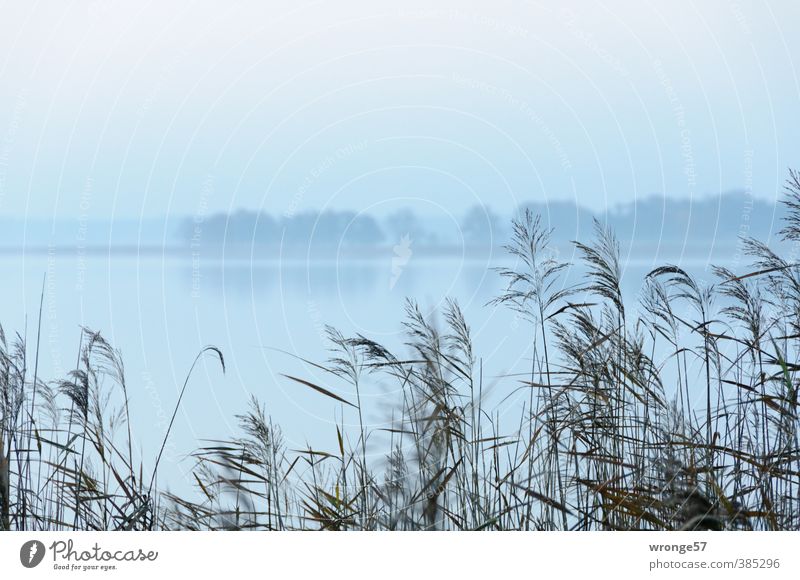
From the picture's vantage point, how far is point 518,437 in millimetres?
2902

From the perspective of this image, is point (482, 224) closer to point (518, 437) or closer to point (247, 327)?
point (518, 437)

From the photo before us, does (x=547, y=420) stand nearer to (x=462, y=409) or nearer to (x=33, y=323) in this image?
(x=462, y=409)

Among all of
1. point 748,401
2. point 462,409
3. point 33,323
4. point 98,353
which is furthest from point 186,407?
point 748,401

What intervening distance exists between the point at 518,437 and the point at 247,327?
86.2 inches

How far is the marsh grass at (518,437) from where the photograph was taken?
276cm

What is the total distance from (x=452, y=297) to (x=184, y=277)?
4.81 ft

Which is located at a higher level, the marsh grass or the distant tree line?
the distant tree line

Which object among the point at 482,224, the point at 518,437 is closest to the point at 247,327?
the point at 482,224

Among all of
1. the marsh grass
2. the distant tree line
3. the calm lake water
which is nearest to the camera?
the marsh grass

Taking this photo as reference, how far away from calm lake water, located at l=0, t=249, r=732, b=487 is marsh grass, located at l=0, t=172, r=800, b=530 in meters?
0.10

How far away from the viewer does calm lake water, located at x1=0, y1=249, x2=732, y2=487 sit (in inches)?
121

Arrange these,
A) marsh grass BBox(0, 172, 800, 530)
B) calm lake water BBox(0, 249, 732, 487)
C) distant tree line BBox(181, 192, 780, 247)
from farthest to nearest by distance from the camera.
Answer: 1. distant tree line BBox(181, 192, 780, 247)
2. calm lake water BBox(0, 249, 732, 487)
3. marsh grass BBox(0, 172, 800, 530)

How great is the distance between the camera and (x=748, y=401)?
115 inches
